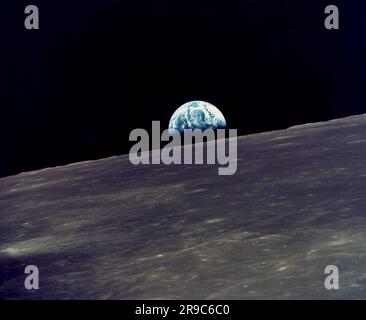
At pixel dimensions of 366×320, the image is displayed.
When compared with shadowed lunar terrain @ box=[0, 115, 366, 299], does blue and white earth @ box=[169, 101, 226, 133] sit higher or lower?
higher

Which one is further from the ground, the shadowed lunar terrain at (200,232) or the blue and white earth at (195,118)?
the blue and white earth at (195,118)

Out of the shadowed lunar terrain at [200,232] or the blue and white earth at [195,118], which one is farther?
the blue and white earth at [195,118]

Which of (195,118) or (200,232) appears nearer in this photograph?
(200,232)

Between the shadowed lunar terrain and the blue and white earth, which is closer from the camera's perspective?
the shadowed lunar terrain

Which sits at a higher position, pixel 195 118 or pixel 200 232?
pixel 195 118
